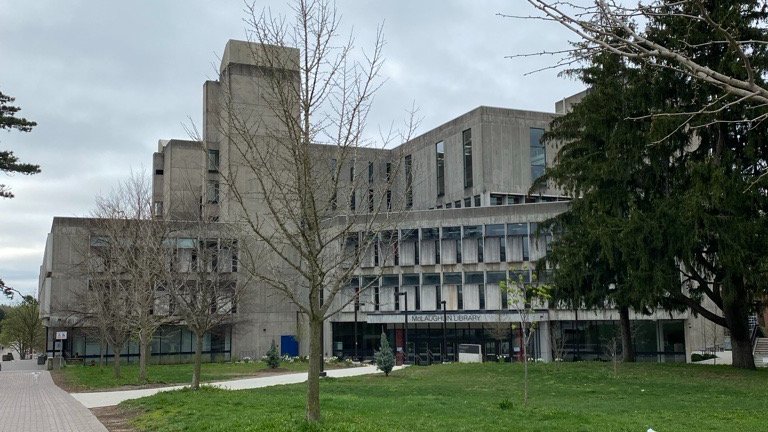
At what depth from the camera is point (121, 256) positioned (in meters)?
32.2

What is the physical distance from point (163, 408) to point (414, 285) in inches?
1442

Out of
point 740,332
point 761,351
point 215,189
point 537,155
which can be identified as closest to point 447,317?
point 537,155

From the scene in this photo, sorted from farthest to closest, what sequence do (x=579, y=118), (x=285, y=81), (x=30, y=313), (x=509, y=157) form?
1. (x=30, y=313)
2. (x=509, y=157)
3. (x=579, y=118)
4. (x=285, y=81)

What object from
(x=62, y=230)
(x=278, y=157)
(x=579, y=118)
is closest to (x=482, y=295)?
(x=579, y=118)

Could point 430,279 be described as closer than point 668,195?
No

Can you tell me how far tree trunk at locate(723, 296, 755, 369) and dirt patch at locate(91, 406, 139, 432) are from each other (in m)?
20.4

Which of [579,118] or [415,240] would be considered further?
[415,240]

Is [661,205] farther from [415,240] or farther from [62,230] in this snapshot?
[62,230]

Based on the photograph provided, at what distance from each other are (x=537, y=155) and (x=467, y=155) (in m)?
5.45

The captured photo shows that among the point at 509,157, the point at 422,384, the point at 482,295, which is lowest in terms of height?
the point at 422,384

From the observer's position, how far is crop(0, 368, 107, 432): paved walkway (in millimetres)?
15359

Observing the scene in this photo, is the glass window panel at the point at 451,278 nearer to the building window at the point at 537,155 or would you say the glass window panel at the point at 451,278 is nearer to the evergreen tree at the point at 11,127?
the building window at the point at 537,155

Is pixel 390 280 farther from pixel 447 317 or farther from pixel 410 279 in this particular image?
pixel 447 317

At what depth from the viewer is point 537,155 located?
56500 millimetres
